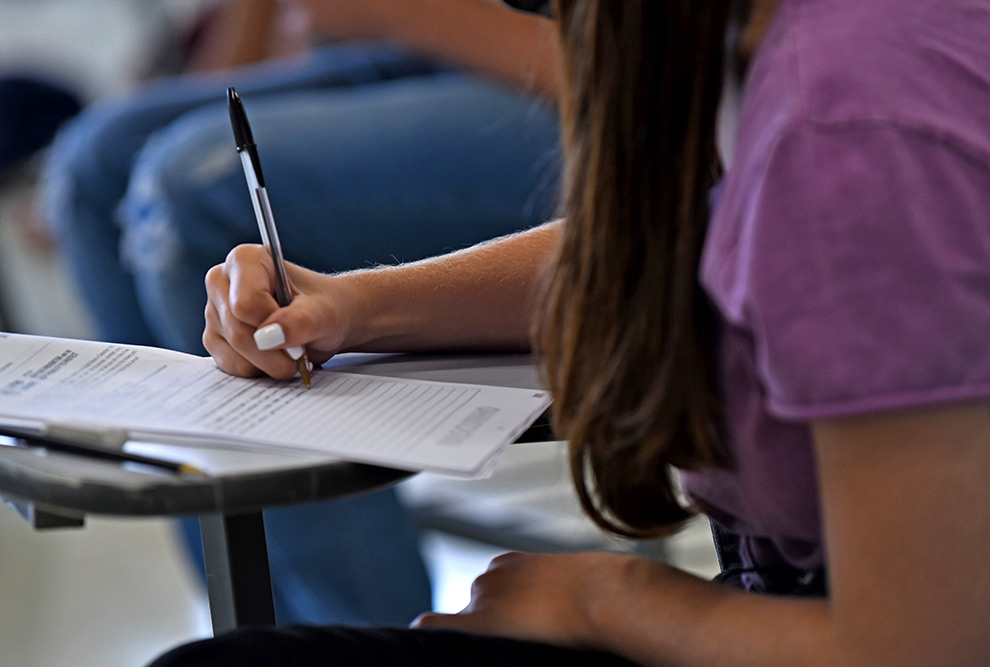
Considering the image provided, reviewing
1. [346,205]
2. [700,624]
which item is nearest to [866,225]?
[700,624]

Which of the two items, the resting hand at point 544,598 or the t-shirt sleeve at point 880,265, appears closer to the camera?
the t-shirt sleeve at point 880,265

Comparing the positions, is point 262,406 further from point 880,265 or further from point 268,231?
point 880,265

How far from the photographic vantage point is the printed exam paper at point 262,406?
0.54m

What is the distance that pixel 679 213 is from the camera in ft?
1.55

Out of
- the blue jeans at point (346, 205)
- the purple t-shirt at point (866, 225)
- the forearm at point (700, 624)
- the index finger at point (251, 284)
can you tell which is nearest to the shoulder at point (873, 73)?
the purple t-shirt at point (866, 225)

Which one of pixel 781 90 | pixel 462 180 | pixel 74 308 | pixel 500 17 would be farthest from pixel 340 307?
pixel 74 308

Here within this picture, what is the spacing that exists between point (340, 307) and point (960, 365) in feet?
1.23

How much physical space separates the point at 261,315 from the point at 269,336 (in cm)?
2

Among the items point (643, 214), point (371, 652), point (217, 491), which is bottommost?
point (371, 652)

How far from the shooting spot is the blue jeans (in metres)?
1.34

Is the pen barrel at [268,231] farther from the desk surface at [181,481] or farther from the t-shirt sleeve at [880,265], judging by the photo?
the t-shirt sleeve at [880,265]

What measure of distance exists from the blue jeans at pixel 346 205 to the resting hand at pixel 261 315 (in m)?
0.63

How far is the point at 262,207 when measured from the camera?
0.64 meters

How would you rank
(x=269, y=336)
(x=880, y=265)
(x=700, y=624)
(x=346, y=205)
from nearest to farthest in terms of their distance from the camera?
(x=880, y=265)
(x=700, y=624)
(x=269, y=336)
(x=346, y=205)
